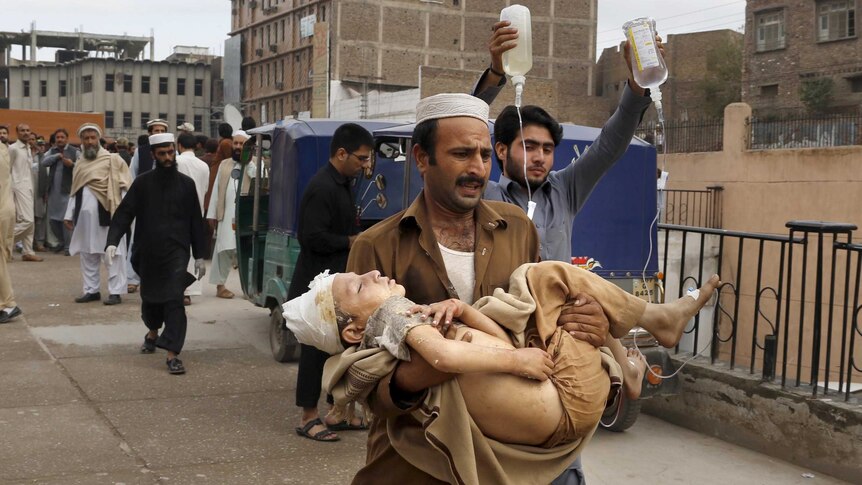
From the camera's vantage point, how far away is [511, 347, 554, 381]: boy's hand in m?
2.49

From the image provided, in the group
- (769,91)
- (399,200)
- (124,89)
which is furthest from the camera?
(124,89)

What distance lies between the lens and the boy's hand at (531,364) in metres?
2.49

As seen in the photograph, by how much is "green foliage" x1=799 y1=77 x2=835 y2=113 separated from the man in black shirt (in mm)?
36969

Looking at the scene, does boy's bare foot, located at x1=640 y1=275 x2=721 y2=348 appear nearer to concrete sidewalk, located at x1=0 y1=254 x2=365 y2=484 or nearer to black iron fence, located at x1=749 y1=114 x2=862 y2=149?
concrete sidewalk, located at x1=0 y1=254 x2=365 y2=484

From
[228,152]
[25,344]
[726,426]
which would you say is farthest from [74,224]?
[726,426]

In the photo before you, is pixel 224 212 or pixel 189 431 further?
pixel 224 212

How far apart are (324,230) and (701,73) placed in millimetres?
55638

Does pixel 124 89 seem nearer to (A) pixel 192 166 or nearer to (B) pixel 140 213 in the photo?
(A) pixel 192 166

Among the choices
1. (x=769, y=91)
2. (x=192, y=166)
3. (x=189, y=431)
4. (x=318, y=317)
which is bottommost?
(x=189, y=431)

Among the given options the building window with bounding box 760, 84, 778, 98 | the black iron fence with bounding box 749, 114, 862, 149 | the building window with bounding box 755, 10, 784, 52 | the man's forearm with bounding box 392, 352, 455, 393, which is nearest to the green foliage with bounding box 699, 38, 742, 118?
the building window with bounding box 760, 84, 778, 98

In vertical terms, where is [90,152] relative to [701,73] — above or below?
below

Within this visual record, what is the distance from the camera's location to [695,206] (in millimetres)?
23609

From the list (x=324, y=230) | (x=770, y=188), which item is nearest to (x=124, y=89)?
(x=770, y=188)

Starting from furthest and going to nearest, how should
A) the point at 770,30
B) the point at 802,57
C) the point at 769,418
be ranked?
the point at 770,30 → the point at 802,57 → the point at 769,418
